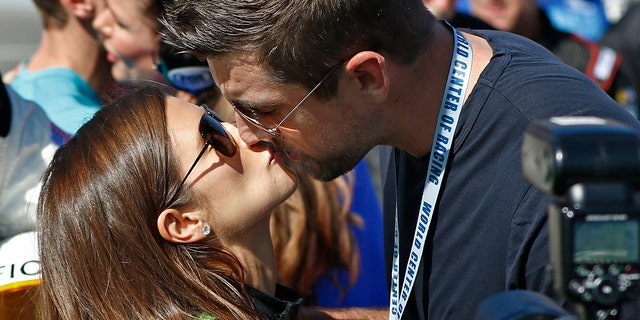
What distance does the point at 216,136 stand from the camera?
2.36 m

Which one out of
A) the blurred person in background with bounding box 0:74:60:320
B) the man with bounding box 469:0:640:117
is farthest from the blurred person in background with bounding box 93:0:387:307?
the man with bounding box 469:0:640:117

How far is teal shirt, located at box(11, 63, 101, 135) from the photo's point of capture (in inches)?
135

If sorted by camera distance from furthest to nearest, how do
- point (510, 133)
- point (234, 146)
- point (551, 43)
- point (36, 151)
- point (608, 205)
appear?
point (551, 43) < point (36, 151) < point (234, 146) < point (510, 133) < point (608, 205)

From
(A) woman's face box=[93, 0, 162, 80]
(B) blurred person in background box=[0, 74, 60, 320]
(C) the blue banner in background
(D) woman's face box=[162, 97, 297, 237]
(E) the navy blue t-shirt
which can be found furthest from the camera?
(C) the blue banner in background

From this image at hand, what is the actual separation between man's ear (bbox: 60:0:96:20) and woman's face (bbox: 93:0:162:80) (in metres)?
0.04

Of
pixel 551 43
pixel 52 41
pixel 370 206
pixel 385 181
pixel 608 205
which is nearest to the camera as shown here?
pixel 608 205

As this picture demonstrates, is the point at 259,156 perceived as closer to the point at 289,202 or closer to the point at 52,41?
the point at 289,202

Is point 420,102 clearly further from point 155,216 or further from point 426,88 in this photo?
point 155,216

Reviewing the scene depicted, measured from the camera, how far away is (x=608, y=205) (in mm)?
1166

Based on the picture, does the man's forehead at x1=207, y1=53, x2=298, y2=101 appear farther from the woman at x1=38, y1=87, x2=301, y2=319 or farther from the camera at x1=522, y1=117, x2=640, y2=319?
the camera at x1=522, y1=117, x2=640, y2=319

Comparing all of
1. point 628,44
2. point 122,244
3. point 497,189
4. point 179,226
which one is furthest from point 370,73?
point 628,44

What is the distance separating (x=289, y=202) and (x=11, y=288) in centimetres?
120

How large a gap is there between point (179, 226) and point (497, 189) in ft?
2.86

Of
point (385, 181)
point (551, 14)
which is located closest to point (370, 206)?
point (385, 181)
